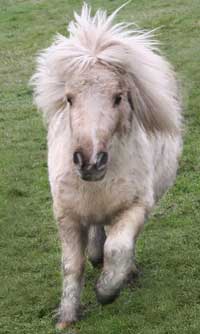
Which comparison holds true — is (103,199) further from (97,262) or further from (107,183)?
(97,262)

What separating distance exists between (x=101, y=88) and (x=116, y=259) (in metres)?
1.14

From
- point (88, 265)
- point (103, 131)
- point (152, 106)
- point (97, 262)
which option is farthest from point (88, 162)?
point (88, 265)

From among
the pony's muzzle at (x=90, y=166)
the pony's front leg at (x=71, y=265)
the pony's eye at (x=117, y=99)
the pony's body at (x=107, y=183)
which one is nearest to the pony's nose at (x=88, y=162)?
the pony's muzzle at (x=90, y=166)

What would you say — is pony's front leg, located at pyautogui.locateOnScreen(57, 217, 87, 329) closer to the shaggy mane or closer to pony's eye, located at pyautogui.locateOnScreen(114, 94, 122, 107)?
the shaggy mane

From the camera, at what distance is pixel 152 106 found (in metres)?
5.81

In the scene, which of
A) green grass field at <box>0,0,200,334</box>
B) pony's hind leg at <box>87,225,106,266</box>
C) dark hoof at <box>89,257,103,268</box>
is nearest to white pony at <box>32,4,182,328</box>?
green grass field at <box>0,0,200,334</box>

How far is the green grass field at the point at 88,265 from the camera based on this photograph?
20.1ft

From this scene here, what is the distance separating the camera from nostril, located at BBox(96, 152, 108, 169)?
16.5 ft

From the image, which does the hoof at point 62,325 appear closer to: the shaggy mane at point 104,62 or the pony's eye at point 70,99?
the shaggy mane at point 104,62

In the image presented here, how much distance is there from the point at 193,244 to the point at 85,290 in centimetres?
133

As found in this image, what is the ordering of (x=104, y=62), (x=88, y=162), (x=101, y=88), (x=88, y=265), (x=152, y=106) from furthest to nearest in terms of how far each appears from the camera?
(x=88, y=265), (x=152, y=106), (x=104, y=62), (x=101, y=88), (x=88, y=162)

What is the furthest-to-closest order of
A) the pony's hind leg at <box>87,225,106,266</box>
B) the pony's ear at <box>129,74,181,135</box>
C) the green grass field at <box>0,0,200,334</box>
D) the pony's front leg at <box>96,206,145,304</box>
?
the pony's hind leg at <box>87,225,106,266</box> < the green grass field at <box>0,0,200,334</box> < the pony's ear at <box>129,74,181,135</box> < the pony's front leg at <box>96,206,145,304</box>

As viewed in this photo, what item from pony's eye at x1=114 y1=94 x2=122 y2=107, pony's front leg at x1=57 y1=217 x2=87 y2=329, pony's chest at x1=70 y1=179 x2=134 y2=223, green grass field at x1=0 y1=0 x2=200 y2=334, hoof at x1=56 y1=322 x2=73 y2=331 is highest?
pony's eye at x1=114 y1=94 x2=122 y2=107

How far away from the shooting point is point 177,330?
19.2 ft
